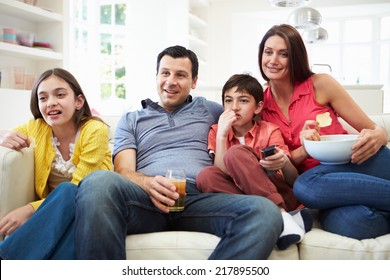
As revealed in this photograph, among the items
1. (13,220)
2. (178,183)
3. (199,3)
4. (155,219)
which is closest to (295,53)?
(178,183)

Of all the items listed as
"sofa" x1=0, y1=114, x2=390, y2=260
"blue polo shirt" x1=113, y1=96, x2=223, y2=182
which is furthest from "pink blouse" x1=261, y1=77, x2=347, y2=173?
"sofa" x1=0, y1=114, x2=390, y2=260

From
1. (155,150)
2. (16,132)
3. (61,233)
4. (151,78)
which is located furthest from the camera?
(151,78)

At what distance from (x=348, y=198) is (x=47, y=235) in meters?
1.03

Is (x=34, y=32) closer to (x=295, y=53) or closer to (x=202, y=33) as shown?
(x=295, y=53)

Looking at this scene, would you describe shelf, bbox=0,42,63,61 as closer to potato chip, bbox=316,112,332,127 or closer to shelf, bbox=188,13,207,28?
potato chip, bbox=316,112,332,127

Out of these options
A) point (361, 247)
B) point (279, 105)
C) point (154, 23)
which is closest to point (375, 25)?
point (154, 23)

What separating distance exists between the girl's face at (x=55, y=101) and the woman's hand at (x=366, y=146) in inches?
44.8

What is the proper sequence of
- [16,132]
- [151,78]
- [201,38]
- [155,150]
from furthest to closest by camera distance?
[201,38], [151,78], [155,150], [16,132]

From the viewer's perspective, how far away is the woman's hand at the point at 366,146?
159 centimetres

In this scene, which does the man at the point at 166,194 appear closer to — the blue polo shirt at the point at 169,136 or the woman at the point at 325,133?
the blue polo shirt at the point at 169,136

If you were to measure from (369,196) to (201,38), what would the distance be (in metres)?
7.03

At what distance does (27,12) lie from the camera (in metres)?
3.81
